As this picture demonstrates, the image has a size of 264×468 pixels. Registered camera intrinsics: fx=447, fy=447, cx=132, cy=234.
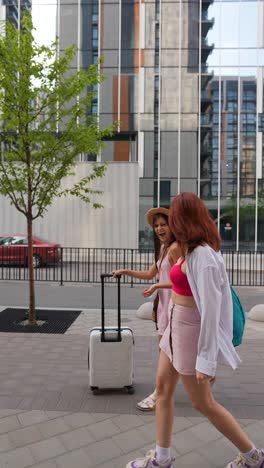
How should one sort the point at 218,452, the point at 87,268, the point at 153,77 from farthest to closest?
the point at 153,77 < the point at 87,268 < the point at 218,452

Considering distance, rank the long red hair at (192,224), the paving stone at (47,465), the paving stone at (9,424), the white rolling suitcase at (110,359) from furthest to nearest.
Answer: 1. the white rolling suitcase at (110,359)
2. the paving stone at (9,424)
3. the paving stone at (47,465)
4. the long red hair at (192,224)

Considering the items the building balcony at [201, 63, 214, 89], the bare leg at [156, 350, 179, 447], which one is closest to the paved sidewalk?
the bare leg at [156, 350, 179, 447]

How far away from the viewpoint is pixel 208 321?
103 inches

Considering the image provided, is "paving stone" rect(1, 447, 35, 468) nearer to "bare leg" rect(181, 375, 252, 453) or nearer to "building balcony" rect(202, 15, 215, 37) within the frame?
"bare leg" rect(181, 375, 252, 453)

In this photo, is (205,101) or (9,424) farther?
(205,101)

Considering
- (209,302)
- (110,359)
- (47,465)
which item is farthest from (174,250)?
(47,465)

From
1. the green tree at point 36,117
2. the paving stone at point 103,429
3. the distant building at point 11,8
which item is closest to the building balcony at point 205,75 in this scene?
the distant building at point 11,8

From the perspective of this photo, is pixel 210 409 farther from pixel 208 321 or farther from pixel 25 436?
pixel 25 436

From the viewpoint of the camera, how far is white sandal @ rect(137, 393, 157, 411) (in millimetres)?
4098

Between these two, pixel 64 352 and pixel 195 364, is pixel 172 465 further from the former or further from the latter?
pixel 64 352

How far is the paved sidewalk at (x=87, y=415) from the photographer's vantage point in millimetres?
3266

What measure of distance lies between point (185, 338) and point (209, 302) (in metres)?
0.35

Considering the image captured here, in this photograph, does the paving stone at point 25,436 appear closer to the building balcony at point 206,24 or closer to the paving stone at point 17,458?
the paving stone at point 17,458

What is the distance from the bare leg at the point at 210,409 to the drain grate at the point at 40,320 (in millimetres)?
4828
